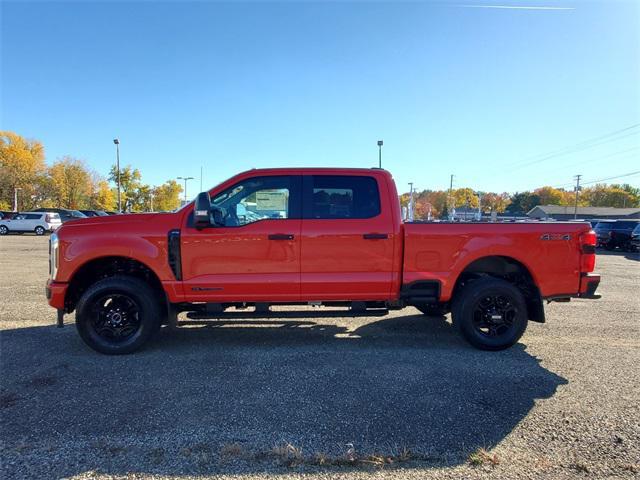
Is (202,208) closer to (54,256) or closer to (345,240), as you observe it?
(345,240)

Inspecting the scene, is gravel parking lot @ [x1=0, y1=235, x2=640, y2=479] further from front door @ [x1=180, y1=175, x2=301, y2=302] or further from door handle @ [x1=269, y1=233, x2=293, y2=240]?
door handle @ [x1=269, y1=233, x2=293, y2=240]

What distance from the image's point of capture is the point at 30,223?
2744 cm

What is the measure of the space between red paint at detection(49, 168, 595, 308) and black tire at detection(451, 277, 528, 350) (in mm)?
269

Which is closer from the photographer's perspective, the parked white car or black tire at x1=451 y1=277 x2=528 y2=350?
black tire at x1=451 y1=277 x2=528 y2=350

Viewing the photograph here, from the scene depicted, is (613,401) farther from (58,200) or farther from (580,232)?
(58,200)

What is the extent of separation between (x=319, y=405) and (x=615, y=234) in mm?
25743

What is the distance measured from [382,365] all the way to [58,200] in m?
70.2

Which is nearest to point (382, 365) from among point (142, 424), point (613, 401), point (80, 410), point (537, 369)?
point (537, 369)

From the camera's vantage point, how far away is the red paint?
14.6 ft

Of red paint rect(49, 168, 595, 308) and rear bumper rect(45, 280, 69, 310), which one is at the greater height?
red paint rect(49, 168, 595, 308)

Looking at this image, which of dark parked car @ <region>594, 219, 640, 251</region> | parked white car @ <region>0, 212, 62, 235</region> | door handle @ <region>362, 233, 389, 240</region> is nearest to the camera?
door handle @ <region>362, 233, 389, 240</region>

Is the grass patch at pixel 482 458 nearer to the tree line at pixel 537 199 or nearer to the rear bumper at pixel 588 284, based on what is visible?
the rear bumper at pixel 588 284

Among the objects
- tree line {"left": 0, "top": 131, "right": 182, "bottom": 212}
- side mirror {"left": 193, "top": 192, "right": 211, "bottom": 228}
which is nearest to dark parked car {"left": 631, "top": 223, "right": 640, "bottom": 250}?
side mirror {"left": 193, "top": 192, "right": 211, "bottom": 228}

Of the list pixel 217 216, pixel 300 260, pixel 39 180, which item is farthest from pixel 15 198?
pixel 300 260
